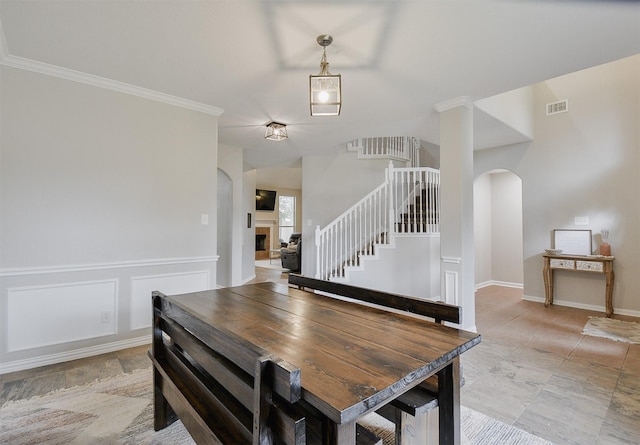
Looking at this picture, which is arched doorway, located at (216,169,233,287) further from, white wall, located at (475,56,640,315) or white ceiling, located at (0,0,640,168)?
white wall, located at (475,56,640,315)

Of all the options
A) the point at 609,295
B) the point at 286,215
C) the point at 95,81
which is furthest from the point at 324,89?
the point at 286,215

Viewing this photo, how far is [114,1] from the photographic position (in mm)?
1858

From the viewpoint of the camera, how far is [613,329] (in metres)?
3.61

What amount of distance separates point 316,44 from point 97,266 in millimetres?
2762

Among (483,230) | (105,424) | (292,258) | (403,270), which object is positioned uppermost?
(483,230)

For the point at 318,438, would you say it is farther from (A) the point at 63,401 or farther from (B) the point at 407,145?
(B) the point at 407,145

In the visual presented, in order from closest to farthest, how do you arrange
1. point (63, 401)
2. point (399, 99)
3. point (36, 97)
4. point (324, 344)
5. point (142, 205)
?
1. point (324, 344)
2. point (63, 401)
3. point (36, 97)
4. point (142, 205)
5. point (399, 99)

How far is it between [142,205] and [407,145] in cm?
500

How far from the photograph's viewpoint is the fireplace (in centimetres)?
1094

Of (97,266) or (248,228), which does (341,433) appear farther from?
(248,228)

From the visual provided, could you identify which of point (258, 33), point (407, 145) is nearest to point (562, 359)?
point (258, 33)

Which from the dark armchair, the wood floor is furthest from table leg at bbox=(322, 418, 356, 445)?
the dark armchair

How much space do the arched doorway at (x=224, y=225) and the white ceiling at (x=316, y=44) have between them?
91.8 inches

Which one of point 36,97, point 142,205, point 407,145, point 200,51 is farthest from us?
point 407,145
